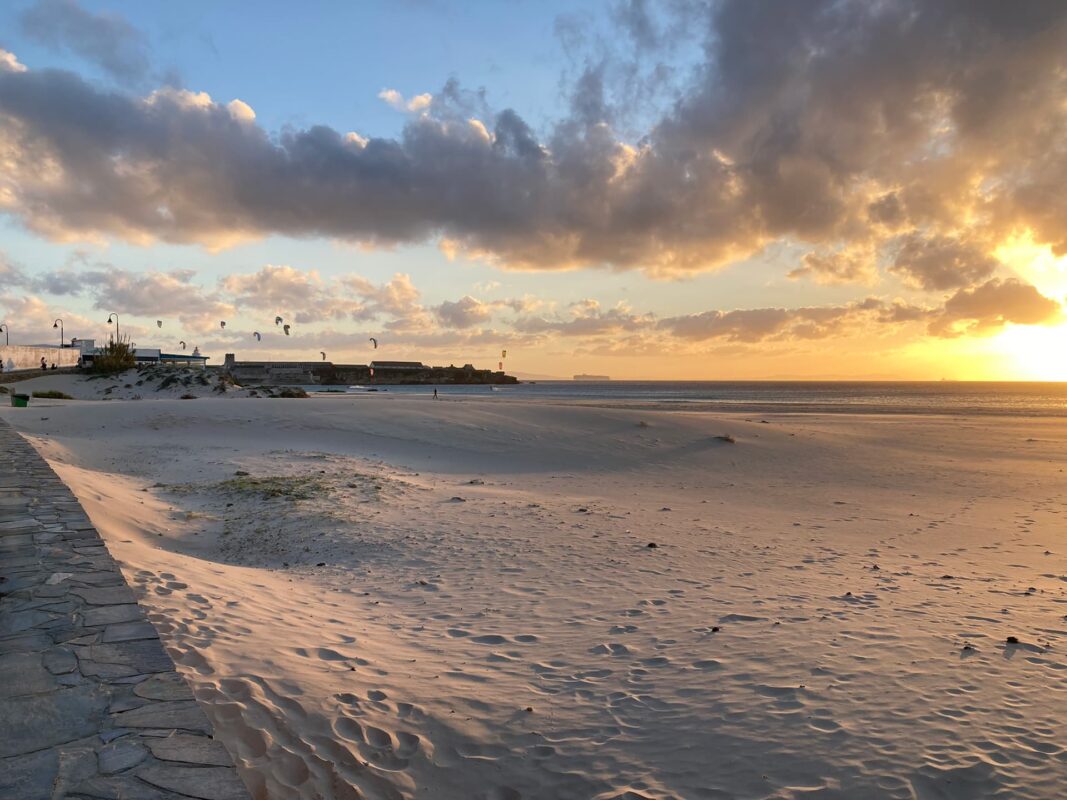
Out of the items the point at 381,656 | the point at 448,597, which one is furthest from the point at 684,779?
the point at 448,597

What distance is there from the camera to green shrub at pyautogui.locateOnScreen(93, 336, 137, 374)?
42656 mm

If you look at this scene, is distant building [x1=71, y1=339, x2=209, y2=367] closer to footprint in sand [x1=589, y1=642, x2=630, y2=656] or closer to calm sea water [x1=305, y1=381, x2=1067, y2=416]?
calm sea water [x1=305, y1=381, x2=1067, y2=416]

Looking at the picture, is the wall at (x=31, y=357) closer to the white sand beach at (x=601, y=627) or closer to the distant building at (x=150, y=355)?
Answer: the distant building at (x=150, y=355)

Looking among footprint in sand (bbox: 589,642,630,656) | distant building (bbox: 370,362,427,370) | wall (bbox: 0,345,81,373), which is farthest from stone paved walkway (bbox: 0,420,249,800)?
distant building (bbox: 370,362,427,370)

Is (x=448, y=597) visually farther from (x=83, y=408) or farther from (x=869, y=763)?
(x=83, y=408)

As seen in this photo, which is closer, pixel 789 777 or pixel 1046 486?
pixel 789 777

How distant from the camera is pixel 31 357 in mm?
66000

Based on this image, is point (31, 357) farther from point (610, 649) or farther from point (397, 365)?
point (397, 365)

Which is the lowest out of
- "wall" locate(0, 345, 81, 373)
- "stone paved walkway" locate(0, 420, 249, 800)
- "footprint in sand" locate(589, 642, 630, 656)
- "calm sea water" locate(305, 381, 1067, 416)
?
"footprint in sand" locate(589, 642, 630, 656)

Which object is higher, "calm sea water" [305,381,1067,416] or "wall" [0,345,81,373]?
"wall" [0,345,81,373]

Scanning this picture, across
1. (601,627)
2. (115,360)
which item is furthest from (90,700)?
(115,360)

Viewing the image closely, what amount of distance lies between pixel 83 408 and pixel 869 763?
85.3ft

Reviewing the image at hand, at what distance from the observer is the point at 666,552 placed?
8.90 metres

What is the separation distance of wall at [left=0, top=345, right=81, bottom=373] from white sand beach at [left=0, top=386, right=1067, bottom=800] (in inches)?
2307
